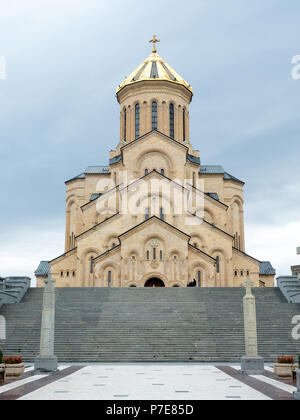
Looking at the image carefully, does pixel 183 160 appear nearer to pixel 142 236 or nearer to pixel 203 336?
pixel 142 236

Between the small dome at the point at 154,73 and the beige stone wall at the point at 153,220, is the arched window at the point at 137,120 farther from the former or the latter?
the small dome at the point at 154,73

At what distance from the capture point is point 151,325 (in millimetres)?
19766

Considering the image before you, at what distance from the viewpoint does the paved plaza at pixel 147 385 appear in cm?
931

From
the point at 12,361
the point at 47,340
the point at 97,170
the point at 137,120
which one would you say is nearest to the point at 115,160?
the point at 97,170

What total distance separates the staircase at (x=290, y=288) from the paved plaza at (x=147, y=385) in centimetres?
925

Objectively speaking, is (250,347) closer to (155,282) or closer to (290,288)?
(290,288)

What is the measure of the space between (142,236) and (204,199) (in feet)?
26.3

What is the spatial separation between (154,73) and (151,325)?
87.1 feet

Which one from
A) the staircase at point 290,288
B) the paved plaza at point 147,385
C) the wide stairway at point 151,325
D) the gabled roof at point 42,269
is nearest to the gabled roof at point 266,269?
the staircase at point 290,288

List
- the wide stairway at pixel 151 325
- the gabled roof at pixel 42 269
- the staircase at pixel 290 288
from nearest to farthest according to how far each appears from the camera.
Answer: the wide stairway at pixel 151 325
the staircase at pixel 290 288
the gabled roof at pixel 42 269

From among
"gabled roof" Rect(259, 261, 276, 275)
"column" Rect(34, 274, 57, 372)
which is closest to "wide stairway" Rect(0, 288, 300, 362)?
"column" Rect(34, 274, 57, 372)

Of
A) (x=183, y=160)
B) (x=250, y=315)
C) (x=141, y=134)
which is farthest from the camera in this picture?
(x=141, y=134)
